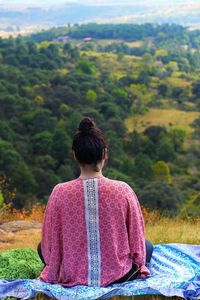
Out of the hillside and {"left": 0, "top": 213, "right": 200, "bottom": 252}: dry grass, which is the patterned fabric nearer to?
{"left": 0, "top": 213, "right": 200, "bottom": 252}: dry grass

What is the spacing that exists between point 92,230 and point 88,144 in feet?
1.74

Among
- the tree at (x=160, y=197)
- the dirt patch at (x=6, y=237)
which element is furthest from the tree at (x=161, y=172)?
the dirt patch at (x=6, y=237)

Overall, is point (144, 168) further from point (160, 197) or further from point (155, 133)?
point (160, 197)

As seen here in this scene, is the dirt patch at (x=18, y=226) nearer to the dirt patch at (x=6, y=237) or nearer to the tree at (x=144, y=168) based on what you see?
the dirt patch at (x=6, y=237)

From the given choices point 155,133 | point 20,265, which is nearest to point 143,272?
point 20,265

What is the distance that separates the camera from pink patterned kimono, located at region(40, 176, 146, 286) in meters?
2.75

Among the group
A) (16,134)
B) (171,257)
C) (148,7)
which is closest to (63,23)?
(148,7)

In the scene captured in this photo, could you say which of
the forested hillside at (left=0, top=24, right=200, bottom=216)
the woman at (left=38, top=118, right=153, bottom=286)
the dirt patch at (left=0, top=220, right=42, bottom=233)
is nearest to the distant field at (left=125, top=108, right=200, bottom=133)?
the forested hillside at (left=0, top=24, right=200, bottom=216)

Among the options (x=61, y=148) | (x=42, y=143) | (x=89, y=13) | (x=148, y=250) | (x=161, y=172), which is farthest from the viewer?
(x=89, y=13)

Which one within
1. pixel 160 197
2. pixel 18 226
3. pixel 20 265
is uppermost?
pixel 20 265

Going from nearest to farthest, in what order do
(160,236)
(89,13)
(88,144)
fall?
1. (88,144)
2. (160,236)
3. (89,13)

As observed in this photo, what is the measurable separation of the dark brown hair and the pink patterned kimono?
16cm

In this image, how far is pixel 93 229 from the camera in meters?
2.77

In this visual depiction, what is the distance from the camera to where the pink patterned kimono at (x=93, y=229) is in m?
2.75
